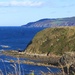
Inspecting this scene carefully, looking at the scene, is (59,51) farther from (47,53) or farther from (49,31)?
(49,31)

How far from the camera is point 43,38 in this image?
117 meters

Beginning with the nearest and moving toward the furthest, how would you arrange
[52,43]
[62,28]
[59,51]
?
1. [59,51]
2. [52,43]
3. [62,28]

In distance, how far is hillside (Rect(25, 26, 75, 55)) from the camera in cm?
10394

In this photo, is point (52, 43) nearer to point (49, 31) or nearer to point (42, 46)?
point (42, 46)

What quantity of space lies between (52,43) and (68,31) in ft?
27.6

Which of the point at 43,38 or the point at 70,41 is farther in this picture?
the point at 43,38

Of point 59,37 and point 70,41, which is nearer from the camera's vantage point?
point 70,41

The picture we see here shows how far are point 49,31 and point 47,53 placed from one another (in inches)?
783

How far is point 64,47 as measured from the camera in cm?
10488

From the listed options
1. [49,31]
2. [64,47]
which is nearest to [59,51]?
[64,47]

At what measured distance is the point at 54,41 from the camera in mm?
111375

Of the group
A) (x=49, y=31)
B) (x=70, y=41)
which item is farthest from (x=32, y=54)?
(x=49, y=31)

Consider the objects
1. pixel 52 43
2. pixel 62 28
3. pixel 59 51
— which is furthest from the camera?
pixel 62 28

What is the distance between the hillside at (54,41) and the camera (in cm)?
10394
